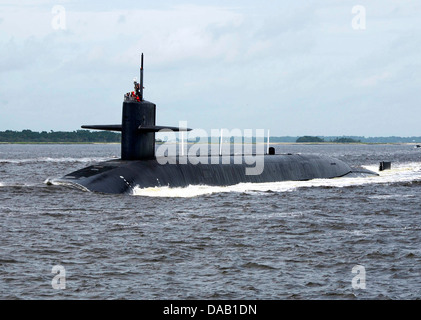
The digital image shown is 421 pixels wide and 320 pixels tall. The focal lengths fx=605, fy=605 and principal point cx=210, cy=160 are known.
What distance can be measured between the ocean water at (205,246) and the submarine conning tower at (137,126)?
272cm

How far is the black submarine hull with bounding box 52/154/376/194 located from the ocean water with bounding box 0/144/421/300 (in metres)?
0.58

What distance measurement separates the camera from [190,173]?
102 feet

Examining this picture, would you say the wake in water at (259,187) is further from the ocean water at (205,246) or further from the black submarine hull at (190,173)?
the black submarine hull at (190,173)

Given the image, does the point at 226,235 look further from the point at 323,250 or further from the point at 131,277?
the point at 131,277

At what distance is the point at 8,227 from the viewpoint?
67.2ft

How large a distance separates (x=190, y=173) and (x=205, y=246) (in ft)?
45.0

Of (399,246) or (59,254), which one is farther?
(399,246)

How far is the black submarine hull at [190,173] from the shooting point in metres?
27.0

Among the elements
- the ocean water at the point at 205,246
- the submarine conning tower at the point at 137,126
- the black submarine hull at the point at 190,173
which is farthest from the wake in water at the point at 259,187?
the submarine conning tower at the point at 137,126

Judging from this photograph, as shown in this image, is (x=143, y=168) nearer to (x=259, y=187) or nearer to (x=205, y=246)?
(x=259, y=187)

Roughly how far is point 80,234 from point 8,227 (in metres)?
2.98

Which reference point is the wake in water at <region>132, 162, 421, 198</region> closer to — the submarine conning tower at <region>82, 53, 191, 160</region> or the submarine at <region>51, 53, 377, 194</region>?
the submarine at <region>51, 53, 377, 194</region>

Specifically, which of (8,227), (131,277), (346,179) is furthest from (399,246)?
(346,179)
